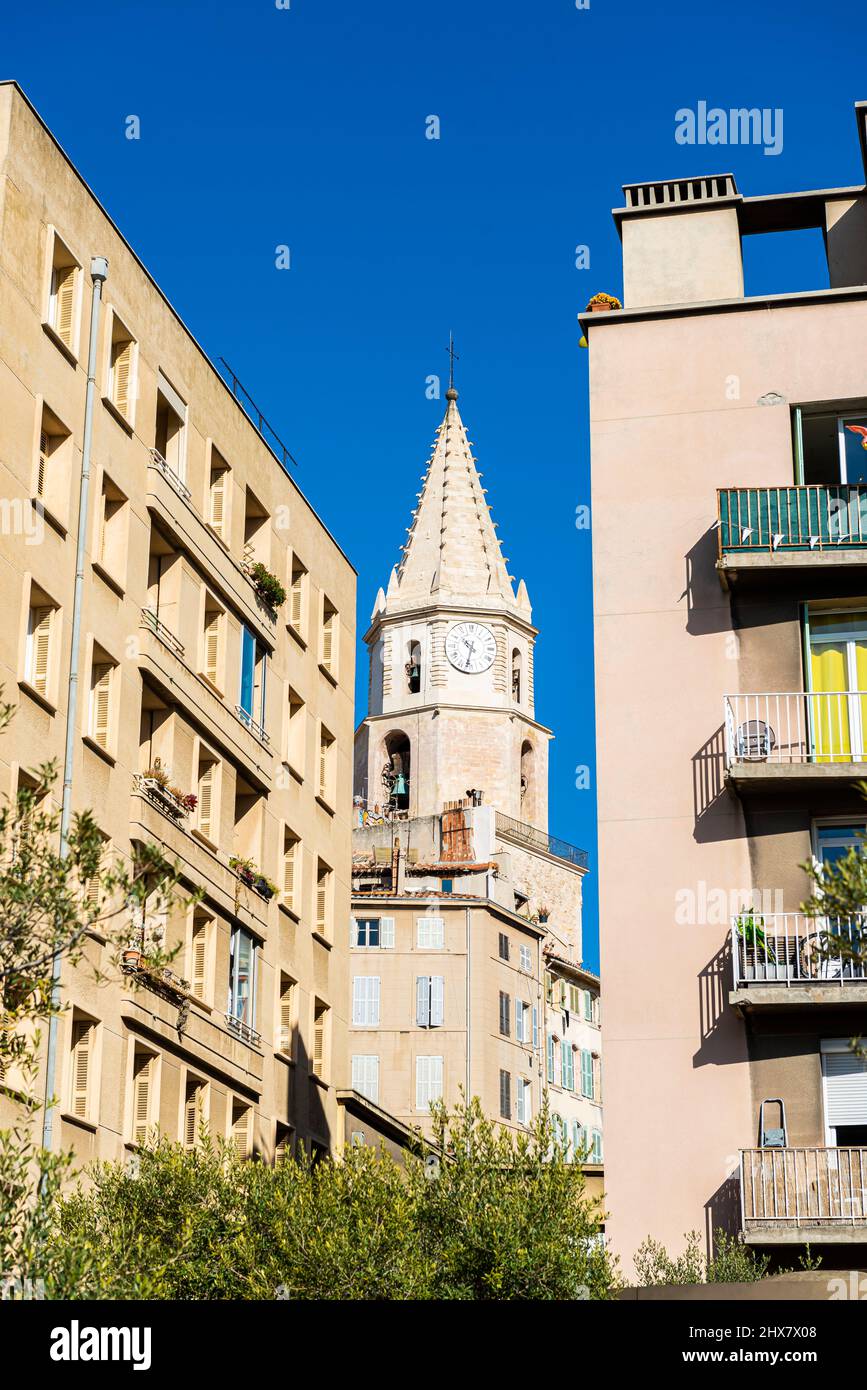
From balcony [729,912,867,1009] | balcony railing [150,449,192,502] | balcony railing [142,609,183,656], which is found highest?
balcony railing [150,449,192,502]

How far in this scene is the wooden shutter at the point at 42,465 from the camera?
37.0 metres

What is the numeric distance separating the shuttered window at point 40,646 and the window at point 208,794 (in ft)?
26.0

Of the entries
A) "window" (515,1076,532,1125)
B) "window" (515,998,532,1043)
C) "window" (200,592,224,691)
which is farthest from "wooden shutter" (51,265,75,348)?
"window" (515,1076,532,1125)

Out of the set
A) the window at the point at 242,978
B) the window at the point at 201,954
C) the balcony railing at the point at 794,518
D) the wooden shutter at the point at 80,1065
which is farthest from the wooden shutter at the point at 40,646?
the balcony railing at the point at 794,518

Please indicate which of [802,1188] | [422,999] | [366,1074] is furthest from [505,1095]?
[802,1188]

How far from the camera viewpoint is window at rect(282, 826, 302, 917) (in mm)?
49125

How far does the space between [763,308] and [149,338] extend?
42.3 feet

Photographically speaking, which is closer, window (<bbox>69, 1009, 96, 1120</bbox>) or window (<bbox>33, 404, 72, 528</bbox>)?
window (<bbox>69, 1009, 96, 1120</bbox>)

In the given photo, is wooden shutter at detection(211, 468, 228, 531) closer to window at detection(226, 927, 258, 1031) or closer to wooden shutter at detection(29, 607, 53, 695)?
window at detection(226, 927, 258, 1031)

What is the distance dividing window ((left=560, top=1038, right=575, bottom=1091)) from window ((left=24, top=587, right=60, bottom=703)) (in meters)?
63.6

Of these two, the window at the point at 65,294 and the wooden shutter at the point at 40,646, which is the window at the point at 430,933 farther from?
the wooden shutter at the point at 40,646

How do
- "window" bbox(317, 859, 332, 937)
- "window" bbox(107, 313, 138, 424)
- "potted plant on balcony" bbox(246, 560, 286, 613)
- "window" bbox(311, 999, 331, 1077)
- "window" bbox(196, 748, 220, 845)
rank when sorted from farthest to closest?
1. "window" bbox(317, 859, 332, 937)
2. "window" bbox(311, 999, 331, 1077)
3. "potted plant on balcony" bbox(246, 560, 286, 613)
4. "window" bbox(196, 748, 220, 845)
5. "window" bbox(107, 313, 138, 424)

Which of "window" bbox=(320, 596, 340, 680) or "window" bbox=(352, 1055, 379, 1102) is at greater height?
"window" bbox=(320, 596, 340, 680)

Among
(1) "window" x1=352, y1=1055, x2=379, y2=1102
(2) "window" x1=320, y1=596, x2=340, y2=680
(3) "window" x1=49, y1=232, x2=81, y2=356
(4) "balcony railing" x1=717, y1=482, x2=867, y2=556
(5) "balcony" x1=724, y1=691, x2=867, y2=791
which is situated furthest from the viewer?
(1) "window" x1=352, y1=1055, x2=379, y2=1102
